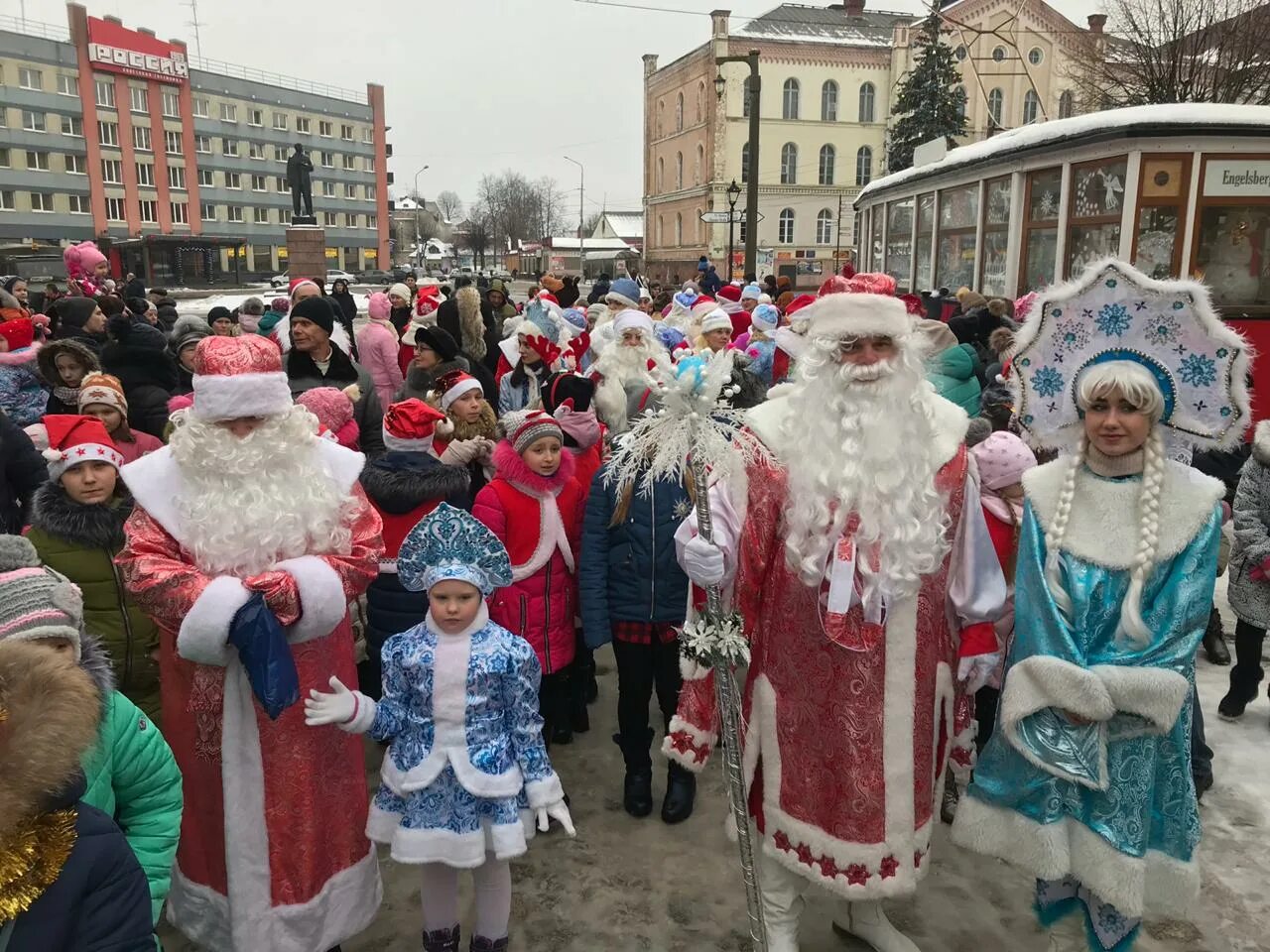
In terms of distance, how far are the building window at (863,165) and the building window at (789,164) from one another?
3.42 metres

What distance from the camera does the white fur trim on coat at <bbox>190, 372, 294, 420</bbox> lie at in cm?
259

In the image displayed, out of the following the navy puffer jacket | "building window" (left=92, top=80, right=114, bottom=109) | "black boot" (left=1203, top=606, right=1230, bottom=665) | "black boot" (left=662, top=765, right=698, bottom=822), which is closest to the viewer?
the navy puffer jacket

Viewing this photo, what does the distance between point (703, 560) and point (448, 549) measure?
2.78ft

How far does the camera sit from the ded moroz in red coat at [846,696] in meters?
2.61

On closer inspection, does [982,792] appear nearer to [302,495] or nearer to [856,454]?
[856,454]

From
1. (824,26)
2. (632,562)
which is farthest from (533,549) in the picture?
(824,26)

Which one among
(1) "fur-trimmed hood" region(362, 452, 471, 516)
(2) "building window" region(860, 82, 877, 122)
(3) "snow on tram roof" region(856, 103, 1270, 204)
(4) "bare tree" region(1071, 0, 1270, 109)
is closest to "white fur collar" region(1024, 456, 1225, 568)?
(1) "fur-trimmed hood" region(362, 452, 471, 516)

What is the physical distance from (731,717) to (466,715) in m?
0.80

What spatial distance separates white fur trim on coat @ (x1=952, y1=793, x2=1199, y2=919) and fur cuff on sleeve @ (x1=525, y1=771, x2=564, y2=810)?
1.23 metres

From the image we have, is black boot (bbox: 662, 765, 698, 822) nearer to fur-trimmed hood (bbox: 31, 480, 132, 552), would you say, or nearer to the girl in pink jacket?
fur-trimmed hood (bbox: 31, 480, 132, 552)

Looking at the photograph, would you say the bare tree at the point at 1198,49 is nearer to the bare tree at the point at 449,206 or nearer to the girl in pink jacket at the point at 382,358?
the girl in pink jacket at the point at 382,358

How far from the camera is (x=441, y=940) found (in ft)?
9.59

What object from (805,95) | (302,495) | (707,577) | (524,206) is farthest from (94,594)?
(524,206)

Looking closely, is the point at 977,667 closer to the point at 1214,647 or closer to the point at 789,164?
the point at 1214,647
